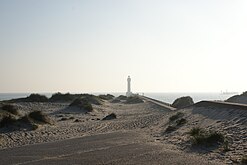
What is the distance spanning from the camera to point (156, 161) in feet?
41.2

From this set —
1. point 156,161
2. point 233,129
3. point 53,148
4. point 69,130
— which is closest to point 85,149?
point 53,148

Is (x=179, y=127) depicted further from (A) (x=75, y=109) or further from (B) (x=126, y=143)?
(A) (x=75, y=109)

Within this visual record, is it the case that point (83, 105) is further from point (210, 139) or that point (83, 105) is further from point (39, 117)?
point (210, 139)

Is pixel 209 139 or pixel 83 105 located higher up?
pixel 209 139

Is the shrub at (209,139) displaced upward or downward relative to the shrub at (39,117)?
upward

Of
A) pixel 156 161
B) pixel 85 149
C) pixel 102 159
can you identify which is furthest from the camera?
pixel 85 149

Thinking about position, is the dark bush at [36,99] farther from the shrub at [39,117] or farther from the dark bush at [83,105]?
the shrub at [39,117]

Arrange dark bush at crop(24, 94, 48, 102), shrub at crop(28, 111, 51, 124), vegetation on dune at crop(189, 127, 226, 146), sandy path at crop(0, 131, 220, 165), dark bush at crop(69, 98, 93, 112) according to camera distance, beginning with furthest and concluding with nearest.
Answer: dark bush at crop(24, 94, 48, 102) < dark bush at crop(69, 98, 93, 112) < shrub at crop(28, 111, 51, 124) < vegetation on dune at crop(189, 127, 226, 146) < sandy path at crop(0, 131, 220, 165)

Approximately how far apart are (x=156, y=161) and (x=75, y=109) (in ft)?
115

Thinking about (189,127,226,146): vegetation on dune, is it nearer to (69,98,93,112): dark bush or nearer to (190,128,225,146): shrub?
(190,128,225,146): shrub

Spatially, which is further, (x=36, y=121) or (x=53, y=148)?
(x=36, y=121)

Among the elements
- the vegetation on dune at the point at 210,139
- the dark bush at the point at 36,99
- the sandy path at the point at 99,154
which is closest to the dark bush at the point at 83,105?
the dark bush at the point at 36,99

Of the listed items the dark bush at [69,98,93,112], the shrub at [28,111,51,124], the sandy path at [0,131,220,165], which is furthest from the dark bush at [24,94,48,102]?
the sandy path at [0,131,220,165]

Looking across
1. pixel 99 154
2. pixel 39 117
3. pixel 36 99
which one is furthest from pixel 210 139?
pixel 36 99
